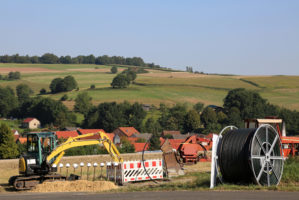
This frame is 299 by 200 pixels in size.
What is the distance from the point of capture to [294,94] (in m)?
110

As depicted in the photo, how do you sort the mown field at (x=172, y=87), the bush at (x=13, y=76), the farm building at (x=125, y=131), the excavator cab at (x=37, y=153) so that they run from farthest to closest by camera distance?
the bush at (x=13, y=76) → the mown field at (x=172, y=87) → the farm building at (x=125, y=131) → the excavator cab at (x=37, y=153)

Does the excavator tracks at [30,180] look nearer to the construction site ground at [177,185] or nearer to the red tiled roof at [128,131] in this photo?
the construction site ground at [177,185]

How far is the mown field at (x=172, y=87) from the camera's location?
115 metres

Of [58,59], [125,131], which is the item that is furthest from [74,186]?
[58,59]

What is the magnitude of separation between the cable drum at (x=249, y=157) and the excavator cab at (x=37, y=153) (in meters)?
9.07

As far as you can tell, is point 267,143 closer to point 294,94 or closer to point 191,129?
point 191,129

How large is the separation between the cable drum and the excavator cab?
9068 mm

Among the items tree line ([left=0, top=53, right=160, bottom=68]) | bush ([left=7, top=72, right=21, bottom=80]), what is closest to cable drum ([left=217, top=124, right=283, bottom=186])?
bush ([left=7, top=72, right=21, bottom=80])

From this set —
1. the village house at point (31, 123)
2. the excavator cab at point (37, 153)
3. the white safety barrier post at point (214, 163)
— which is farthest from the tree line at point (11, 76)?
the white safety barrier post at point (214, 163)

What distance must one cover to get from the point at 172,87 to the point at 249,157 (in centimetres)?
11129

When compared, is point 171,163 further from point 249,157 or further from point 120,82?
point 120,82

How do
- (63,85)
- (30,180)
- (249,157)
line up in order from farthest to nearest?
(63,85) < (30,180) < (249,157)

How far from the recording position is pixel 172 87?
5084 inches

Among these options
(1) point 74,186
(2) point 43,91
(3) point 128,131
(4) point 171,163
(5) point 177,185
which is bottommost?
(3) point 128,131
